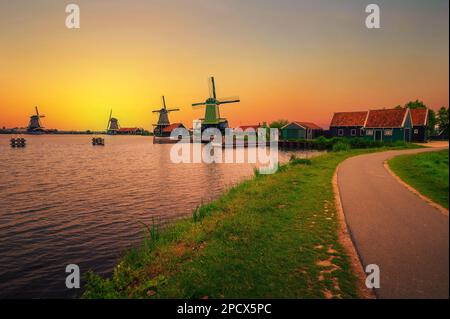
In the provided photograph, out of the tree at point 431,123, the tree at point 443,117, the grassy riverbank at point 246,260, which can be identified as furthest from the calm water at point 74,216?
the tree at point 431,123

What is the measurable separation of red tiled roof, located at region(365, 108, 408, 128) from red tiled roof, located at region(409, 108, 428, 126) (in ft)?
9.66

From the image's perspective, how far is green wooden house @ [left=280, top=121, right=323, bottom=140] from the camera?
6806cm

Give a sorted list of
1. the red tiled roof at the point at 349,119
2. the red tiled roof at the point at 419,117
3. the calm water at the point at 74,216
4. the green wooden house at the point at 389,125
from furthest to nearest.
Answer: the red tiled roof at the point at 349,119, the red tiled roof at the point at 419,117, the green wooden house at the point at 389,125, the calm water at the point at 74,216

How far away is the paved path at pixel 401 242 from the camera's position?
3.28 meters

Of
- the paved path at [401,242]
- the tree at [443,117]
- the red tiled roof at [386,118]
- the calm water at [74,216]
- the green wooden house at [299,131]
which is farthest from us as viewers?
the green wooden house at [299,131]

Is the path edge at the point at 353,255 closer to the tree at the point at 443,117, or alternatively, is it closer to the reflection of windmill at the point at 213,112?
the tree at the point at 443,117

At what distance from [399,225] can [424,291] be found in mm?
2919

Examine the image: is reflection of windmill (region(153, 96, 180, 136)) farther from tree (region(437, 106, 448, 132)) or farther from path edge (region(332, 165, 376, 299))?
path edge (region(332, 165, 376, 299))

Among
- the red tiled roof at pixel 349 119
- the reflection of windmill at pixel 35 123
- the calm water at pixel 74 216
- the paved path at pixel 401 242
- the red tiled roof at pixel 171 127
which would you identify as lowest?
the calm water at pixel 74 216

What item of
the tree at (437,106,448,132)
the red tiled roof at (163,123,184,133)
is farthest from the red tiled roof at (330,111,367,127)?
the red tiled roof at (163,123,184,133)

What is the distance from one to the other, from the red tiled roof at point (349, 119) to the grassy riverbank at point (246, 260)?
2013 inches

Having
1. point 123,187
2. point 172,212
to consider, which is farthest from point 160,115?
point 172,212
